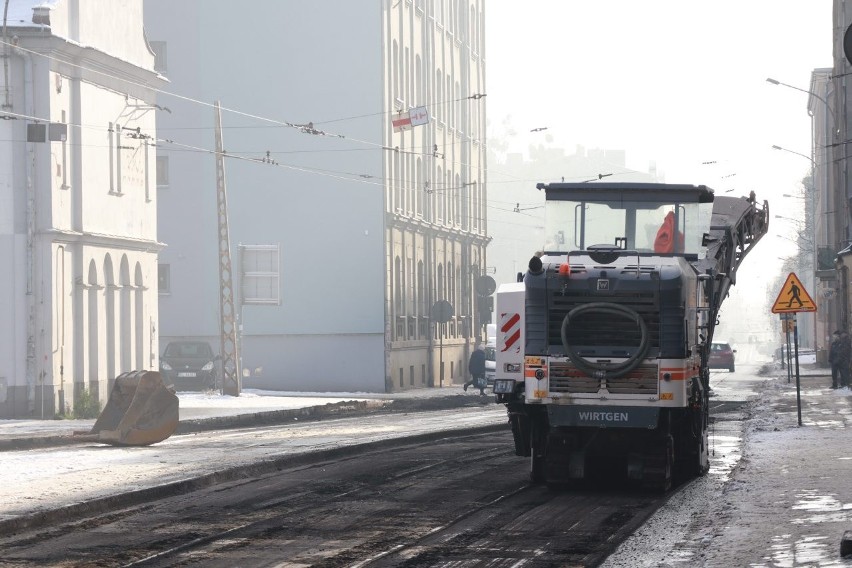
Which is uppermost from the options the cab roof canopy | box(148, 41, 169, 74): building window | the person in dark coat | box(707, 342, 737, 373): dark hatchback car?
box(148, 41, 169, 74): building window

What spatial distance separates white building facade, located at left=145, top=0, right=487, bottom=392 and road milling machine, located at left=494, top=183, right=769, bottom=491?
35.4 m

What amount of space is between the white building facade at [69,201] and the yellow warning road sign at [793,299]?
52.9ft

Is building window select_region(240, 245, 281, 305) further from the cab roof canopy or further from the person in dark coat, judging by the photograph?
the cab roof canopy

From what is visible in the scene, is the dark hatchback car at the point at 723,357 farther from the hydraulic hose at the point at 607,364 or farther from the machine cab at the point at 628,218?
the hydraulic hose at the point at 607,364

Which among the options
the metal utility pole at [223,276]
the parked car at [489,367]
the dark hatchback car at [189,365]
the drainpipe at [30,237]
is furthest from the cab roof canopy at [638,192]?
the dark hatchback car at [189,365]

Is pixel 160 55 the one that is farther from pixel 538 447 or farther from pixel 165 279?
pixel 538 447

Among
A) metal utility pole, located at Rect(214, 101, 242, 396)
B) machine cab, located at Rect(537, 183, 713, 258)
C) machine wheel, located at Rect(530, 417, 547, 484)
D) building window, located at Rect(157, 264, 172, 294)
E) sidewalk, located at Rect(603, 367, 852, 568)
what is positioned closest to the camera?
sidewalk, located at Rect(603, 367, 852, 568)

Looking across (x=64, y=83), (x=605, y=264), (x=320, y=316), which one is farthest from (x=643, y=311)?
(x=320, y=316)

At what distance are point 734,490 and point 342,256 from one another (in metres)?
40.3

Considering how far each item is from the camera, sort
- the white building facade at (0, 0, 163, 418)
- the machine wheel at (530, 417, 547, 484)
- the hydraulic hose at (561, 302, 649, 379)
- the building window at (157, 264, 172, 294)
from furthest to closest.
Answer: the building window at (157, 264, 172, 294)
the white building facade at (0, 0, 163, 418)
the machine wheel at (530, 417, 547, 484)
the hydraulic hose at (561, 302, 649, 379)

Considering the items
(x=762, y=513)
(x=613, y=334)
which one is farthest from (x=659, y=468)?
A: (x=762, y=513)

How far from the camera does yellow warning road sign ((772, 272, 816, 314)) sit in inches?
1095

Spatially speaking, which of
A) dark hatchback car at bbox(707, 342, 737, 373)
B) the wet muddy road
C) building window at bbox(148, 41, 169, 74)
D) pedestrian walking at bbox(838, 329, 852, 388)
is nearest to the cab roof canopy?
the wet muddy road

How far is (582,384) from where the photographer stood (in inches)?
662
